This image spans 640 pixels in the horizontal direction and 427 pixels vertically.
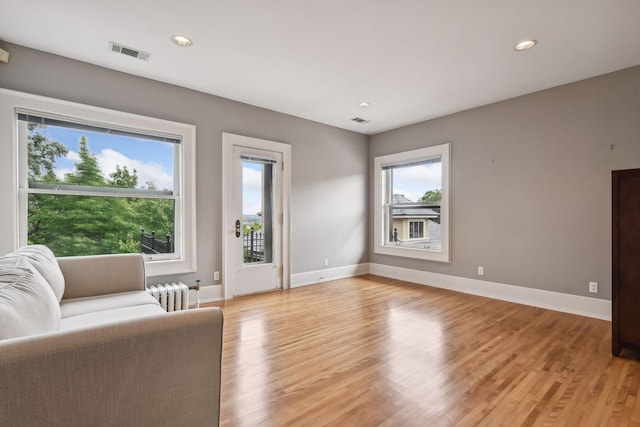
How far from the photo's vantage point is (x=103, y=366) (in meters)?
1.05

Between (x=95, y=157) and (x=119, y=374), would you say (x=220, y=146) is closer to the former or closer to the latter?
(x=95, y=157)

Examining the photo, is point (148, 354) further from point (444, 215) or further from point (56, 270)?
point (444, 215)

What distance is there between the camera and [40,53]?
2.94 m

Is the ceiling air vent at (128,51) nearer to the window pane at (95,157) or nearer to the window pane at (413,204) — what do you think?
the window pane at (95,157)

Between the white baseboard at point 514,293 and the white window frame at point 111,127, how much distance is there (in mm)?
3429

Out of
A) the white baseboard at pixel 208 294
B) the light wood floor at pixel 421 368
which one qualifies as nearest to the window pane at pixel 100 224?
the white baseboard at pixel 208 294

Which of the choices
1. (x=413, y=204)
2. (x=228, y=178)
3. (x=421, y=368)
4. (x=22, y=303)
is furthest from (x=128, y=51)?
(x=413, y=204)

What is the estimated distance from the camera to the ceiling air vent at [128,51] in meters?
2.85

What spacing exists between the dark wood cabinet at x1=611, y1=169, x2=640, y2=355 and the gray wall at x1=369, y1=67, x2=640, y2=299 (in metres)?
1.08

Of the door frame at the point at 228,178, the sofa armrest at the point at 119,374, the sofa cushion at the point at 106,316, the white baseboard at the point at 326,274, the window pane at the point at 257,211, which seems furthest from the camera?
the white baseboard at the point at 326,274

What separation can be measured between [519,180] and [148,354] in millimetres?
4397

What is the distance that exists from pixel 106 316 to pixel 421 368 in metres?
2.20

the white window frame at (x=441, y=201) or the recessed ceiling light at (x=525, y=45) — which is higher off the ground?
the recessed ceiling light at (x=525, y=45)

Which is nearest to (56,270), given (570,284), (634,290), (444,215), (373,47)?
(373,47)
